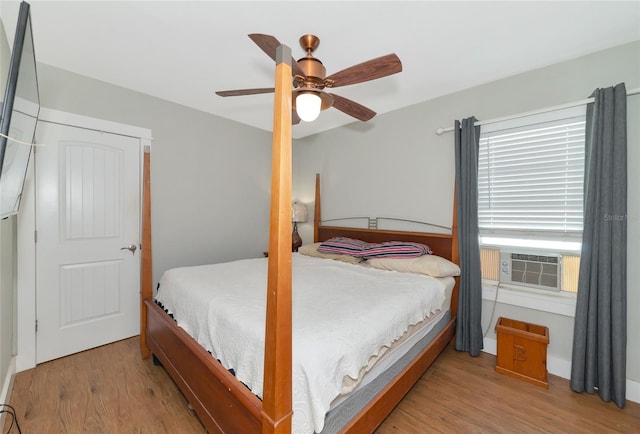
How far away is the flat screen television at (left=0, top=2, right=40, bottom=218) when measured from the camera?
34.5 inches

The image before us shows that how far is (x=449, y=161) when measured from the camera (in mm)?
2783

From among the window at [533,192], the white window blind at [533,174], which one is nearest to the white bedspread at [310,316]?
the window at [533,192]

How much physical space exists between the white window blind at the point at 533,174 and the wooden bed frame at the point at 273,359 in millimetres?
1200

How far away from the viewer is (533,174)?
2354 millimetres

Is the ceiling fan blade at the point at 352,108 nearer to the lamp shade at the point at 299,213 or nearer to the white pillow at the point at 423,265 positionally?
the white pillow at the point at 423,265

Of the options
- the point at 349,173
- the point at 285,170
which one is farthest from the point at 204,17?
the point at 349,173

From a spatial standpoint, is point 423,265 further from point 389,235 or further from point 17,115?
point 17,115

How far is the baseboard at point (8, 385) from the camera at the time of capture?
1.77 metres

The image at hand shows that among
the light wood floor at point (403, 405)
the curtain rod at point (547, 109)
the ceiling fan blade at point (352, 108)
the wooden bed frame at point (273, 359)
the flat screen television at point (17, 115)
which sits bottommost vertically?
the light wood floor at point (403, 405)

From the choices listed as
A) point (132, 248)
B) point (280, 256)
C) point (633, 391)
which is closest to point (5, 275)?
point (132, 248)

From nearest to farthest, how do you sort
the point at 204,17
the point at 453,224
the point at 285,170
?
the point at 285,170, the point at 204,17, the point at 453,224

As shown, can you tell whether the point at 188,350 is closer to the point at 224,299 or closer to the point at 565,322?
the point at 224,299

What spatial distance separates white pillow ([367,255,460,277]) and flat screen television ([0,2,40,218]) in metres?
2.54

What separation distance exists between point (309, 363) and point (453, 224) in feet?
7.09
